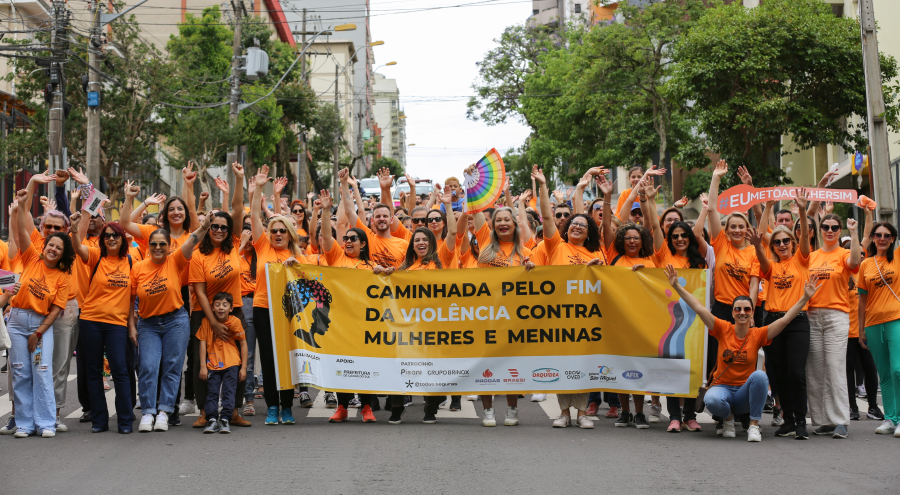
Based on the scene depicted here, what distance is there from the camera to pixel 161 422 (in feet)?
27.1

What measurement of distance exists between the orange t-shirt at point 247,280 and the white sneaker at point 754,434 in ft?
16.3

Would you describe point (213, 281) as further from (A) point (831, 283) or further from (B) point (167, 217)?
(A) point (831, 283)

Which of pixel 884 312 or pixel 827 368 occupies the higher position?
pixel 884 312

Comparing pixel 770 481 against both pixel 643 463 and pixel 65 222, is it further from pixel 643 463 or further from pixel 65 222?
pixel 65 222

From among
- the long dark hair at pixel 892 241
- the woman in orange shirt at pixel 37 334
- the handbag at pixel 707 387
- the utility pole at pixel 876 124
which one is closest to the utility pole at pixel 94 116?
the woman in orange shirt at pixel 37 334

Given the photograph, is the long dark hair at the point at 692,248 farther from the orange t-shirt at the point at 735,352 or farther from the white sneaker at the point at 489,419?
the white sneaker at the point at 489,419

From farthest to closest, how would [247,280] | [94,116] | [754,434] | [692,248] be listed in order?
[94,116]
[247,280]
[692,248]
[754,434]

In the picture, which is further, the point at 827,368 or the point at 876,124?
the point at 876,124

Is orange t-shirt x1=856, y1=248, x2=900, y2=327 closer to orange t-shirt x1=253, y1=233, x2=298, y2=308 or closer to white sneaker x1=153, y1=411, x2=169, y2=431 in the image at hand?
orange t-shirt x1=253, y1=233, x2=298, y2=308

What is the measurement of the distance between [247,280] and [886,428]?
20.4ft

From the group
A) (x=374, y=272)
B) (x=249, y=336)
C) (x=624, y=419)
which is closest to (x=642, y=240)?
(x=624, y=419)

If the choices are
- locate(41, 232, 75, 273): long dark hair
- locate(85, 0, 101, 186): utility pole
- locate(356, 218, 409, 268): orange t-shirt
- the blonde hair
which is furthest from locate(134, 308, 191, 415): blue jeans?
locate(85, 0, 101, 186): utility pole

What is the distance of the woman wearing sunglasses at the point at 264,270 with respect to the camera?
864 centimetres

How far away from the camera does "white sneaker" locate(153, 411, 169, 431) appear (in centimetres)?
825
